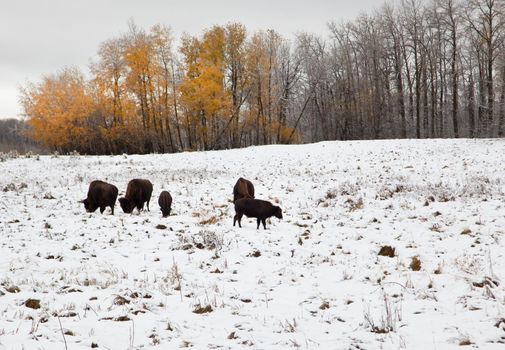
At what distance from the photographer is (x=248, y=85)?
43.5 m

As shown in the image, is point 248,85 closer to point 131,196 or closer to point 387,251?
point 131,196

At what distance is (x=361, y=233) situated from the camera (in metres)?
9.93

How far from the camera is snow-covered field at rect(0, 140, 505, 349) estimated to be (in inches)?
191

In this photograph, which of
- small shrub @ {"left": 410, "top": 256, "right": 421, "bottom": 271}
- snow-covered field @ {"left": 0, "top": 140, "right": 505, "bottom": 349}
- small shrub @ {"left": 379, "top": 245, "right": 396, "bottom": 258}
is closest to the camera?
snow-covered field @ {"left": 0, "top": 140, "right": 505, "bottom": 349}

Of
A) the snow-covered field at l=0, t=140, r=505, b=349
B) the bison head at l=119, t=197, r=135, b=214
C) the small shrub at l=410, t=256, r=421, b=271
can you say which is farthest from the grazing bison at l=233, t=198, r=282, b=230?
the small shrub at l=410, t=256, r=421, b=271

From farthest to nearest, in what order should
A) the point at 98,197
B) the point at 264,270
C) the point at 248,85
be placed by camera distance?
the point at 248,85, the point at 98,197, the point at 264,270

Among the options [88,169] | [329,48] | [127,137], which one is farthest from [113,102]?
[329,48]

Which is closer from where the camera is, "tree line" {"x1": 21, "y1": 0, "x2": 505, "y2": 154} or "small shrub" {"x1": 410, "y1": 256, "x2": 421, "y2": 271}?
"small shrub" {"x1": 410, "y1": 256, "x2": 421, "y2": 271}

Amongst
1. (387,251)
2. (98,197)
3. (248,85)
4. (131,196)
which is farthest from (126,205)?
(248,85)

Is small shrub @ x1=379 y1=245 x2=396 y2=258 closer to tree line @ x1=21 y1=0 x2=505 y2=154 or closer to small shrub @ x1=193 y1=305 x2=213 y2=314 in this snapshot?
small shrub @ x1=193 y1=305 x2=213 y2=314

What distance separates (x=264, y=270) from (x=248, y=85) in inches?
1496

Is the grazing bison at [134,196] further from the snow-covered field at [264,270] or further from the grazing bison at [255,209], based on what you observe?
the grazing bison at [255,209]

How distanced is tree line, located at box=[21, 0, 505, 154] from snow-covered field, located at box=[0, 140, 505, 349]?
25.8 metres

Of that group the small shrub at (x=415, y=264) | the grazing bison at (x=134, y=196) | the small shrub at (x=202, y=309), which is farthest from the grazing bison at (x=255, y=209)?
the small shrub at (x=202, y=309)
